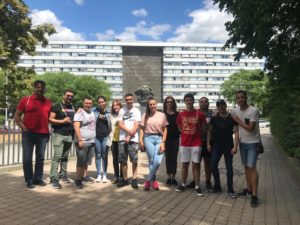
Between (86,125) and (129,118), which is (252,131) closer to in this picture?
(129,118)

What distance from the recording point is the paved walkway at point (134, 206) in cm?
561

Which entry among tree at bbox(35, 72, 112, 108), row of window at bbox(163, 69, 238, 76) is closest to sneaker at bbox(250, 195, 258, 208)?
tree at bbox(35, 72, 112, 108)

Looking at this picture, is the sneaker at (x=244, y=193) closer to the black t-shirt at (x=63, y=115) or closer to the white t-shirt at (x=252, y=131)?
the white t-shirt at (x=252, y=131)

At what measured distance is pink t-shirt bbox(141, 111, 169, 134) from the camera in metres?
7.72

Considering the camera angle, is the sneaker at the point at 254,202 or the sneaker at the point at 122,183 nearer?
the sneaker at the point at 254,202

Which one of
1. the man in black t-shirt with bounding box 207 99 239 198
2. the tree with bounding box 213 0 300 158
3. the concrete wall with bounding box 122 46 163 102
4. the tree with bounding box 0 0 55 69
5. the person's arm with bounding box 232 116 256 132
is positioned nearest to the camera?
the person's arm with bounding box 232 116 256 132

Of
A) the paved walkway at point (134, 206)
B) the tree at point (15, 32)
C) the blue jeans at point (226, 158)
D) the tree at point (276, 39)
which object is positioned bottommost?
the paved walkway at point (134, 206)

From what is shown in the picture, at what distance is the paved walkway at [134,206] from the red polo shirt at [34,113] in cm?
118

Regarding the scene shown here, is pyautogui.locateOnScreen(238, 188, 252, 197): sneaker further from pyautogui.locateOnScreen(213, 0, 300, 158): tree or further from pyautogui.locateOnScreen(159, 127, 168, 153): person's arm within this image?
pyautogui.locateOnScreen(213, 0, 300, 158): tree

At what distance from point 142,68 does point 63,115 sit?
349 ft

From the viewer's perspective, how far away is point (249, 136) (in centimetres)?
688

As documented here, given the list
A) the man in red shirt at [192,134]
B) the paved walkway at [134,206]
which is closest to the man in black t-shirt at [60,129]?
the paved walkway at [134,206]

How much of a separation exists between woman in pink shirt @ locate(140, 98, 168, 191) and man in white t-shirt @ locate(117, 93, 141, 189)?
170 mm

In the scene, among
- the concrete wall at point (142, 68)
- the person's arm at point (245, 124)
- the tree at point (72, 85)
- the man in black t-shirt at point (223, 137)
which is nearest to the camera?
the person's arm at point (245, 124)
